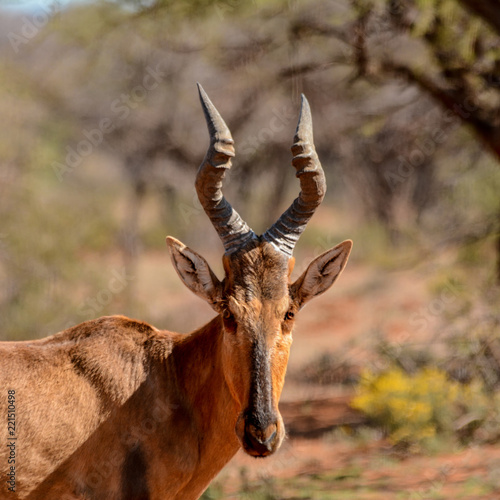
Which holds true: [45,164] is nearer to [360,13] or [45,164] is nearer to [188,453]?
[360,13]

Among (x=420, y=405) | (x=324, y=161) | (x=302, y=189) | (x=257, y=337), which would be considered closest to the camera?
(x=257, y=337)

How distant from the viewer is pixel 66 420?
6.14 m

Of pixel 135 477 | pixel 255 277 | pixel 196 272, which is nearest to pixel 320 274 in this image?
pixel 255 277

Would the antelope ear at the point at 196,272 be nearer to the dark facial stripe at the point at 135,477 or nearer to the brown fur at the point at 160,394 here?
the brown fur at the point at 160,394

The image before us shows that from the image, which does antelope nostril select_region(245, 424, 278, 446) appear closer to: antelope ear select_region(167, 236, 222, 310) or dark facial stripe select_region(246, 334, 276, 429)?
dark facial stripe select_region(246, 334, 276, 429)

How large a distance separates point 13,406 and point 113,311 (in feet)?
39.6

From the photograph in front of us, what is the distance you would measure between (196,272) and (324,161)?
23280mm

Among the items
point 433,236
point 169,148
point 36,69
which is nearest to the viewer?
point 433,236

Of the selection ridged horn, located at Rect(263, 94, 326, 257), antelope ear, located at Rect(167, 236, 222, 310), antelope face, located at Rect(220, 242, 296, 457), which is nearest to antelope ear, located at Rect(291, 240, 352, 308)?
antelope face, located at Rect(220, 242, 296, 457)

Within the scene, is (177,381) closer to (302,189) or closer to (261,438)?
(261,438)

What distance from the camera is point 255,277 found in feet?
20.5

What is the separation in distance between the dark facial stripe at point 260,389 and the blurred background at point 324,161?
4.31 metres

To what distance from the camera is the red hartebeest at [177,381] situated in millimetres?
5977

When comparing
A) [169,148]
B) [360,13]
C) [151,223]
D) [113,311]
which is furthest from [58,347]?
[151,223]
